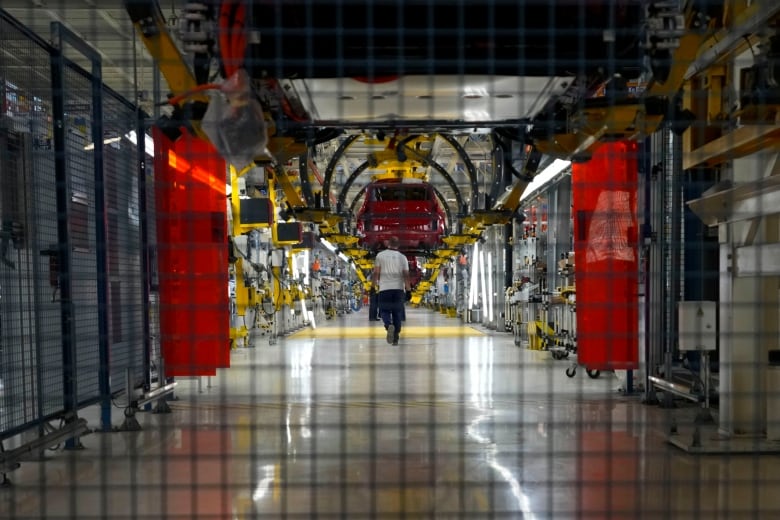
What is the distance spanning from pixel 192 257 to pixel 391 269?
3.33 meters

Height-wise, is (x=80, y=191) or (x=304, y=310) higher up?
(x=80, y=191)

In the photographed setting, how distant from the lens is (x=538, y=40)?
99.3 inches

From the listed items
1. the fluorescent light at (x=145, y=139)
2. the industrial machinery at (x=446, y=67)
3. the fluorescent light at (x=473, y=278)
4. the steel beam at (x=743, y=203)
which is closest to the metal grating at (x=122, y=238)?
the fluorescent light at (x=145, y=139)

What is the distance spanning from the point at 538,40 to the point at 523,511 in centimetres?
166

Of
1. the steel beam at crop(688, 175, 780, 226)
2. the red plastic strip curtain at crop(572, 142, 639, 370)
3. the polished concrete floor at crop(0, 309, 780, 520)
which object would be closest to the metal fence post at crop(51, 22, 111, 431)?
the polished concrete floor at crop(0, 309, 780, 520)

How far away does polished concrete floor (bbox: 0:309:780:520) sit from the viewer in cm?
236

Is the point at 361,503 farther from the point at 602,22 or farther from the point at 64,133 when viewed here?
the point at 64,133

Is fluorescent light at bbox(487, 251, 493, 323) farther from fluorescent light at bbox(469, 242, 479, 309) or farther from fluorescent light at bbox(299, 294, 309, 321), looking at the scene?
fluorescent light at bbox(299, 294, 309, 321)

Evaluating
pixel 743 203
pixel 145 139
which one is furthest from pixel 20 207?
pixel 743 203

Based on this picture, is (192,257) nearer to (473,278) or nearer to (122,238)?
(122,238)

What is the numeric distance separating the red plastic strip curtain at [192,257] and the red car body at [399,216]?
5.93 metres

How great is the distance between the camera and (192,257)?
337cm

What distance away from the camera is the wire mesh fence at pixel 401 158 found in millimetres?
2316

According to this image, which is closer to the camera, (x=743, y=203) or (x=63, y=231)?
(x=743, y=203)
